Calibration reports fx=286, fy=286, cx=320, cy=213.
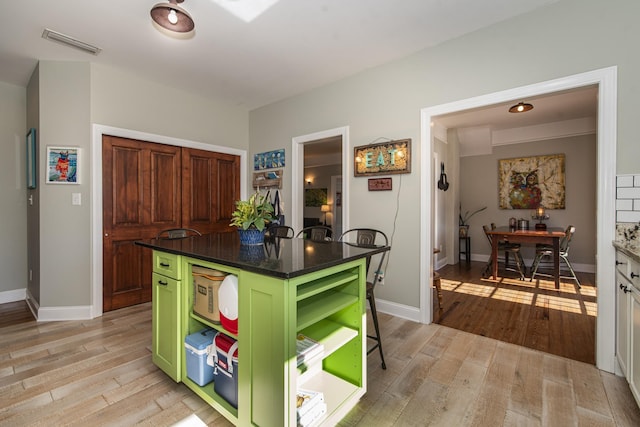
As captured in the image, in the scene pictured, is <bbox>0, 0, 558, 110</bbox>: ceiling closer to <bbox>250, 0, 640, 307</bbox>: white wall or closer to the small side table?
<bbox>250, 0, 640, 307</bbox>: white wall

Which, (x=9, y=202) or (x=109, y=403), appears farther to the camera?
(x=9, y=202)

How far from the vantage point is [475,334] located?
2.56 meters

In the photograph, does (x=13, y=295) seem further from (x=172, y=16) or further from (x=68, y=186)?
(x=172, y=16)

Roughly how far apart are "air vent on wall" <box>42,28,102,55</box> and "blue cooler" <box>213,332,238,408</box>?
2.96m

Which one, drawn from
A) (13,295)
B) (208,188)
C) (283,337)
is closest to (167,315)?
(283,337)

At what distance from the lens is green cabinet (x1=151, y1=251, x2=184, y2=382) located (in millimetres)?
1750

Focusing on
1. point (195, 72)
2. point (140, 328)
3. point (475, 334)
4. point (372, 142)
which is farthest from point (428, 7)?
point (140, 328)

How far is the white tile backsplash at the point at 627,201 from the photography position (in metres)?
1.87

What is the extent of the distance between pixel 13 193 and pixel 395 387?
4758 millimetres

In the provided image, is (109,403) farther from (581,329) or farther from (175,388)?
(581,329)

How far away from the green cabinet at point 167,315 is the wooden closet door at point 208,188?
2.10 metres

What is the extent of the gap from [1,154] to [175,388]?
378 cm

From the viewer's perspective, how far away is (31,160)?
320cm

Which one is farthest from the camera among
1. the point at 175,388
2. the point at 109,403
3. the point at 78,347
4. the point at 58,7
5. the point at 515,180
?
the point at 515,180
